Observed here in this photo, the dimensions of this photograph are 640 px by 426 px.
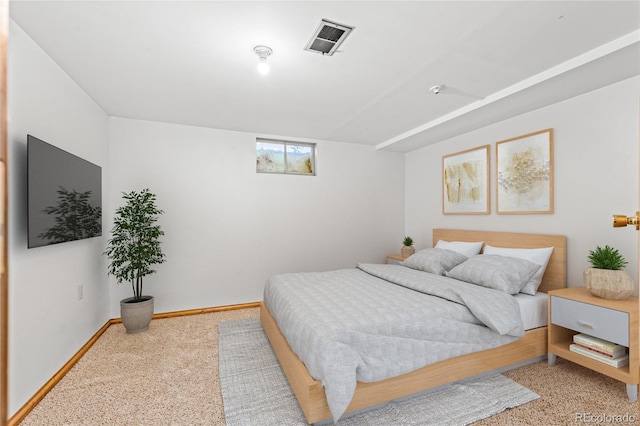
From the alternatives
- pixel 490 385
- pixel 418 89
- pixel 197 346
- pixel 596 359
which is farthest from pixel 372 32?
pixel 197 346

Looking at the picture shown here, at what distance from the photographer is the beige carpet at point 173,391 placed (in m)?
1.88

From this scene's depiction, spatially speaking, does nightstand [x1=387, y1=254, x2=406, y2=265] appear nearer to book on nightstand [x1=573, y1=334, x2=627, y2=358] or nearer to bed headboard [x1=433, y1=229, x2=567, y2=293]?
bed headboard [x1=433, y1=229, x2=567, y2=293]

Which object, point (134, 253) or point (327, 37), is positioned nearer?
point (327, 37)

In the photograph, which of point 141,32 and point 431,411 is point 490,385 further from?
point 141,32

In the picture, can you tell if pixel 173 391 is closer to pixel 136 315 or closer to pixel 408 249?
pixel 136 315

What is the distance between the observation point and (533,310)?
8.40 feet

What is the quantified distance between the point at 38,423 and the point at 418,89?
12.6 ft

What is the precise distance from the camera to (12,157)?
1.91 m

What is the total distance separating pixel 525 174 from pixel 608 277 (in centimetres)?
138

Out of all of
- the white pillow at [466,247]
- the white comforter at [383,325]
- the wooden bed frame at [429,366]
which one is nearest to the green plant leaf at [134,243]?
the wooden bed frame at [429,366]

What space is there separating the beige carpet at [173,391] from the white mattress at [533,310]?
33cm

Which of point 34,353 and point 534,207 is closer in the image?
point 34,353

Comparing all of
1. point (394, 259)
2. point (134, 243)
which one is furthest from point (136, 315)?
point (394, 259)

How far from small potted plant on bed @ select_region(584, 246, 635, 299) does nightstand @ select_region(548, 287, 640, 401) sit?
63mm
